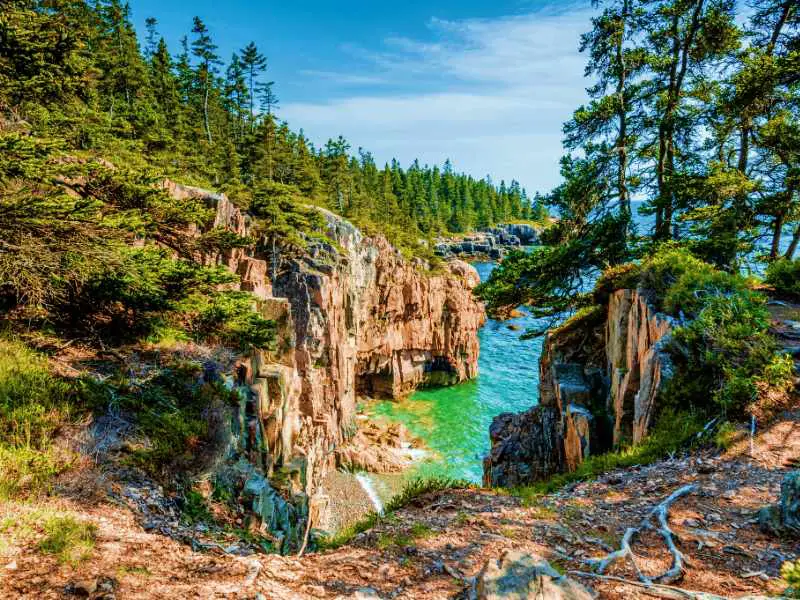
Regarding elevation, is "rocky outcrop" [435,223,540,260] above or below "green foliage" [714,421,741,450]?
above

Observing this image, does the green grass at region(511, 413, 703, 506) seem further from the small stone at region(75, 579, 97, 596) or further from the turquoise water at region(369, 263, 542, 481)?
the turquoise water at region(369, 263, 542, 481)

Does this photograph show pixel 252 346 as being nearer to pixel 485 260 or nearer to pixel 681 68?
pixel 681 68

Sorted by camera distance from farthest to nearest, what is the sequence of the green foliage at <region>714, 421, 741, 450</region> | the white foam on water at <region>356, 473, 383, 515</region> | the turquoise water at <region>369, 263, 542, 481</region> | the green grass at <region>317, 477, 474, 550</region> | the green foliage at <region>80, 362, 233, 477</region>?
the turquoise water at <region>369, 263, 542, 481</region> → the white foam on water at <region>356, 473, 383, 515</region> → the green foliage at <region>80, 362, 233, 477</region> → the green foliage at <region>714, 421, 741, 450</region> → the green grass at <region>317, 477, 474, 550</region>

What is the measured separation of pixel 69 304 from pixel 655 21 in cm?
2048

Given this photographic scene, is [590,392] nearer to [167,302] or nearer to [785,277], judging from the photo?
[785,277]

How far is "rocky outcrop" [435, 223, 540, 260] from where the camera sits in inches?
3934

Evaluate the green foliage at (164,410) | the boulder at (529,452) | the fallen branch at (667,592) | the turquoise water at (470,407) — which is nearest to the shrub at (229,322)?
the green foliage at (164,410)

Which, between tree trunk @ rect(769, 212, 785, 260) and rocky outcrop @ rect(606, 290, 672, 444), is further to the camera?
Result: tree trunk @ rect(769, 212, 785, 260)

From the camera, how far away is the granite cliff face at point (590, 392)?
941 centimetres

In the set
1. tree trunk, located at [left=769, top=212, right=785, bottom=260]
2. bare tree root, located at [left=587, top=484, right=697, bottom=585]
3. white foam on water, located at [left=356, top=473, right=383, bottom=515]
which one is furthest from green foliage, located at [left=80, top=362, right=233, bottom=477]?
tree trunk, located at [left=769, top=212, right=785, bottom=260]

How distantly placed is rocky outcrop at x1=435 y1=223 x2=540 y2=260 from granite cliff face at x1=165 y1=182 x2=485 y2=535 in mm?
46033

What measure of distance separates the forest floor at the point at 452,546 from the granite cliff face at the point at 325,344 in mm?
4560

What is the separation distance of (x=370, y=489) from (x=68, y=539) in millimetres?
24022

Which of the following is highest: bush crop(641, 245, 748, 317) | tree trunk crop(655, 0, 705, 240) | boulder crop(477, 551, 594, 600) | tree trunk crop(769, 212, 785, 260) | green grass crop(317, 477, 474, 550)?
tree trunk crop(655, 0, 705, 240)
